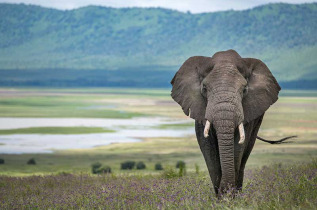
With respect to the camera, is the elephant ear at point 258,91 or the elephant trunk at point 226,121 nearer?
the elephant trunk at point 226,121

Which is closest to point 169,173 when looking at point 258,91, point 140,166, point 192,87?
point 192,87

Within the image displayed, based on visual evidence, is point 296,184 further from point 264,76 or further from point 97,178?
Result: point 97,178

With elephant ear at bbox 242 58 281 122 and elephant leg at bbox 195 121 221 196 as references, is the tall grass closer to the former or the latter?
elephant leg at bbox 195 121 221 196

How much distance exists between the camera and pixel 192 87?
38.5 ft

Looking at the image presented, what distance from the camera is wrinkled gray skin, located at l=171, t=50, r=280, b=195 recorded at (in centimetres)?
1062

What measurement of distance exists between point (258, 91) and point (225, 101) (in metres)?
1.44

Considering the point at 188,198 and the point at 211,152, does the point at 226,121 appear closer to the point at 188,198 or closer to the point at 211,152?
the point at 211,152

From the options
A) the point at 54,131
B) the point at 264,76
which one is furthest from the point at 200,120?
the point at 54,131

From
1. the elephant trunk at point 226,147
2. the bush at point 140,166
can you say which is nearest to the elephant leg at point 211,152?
the elephant trunk at point 226,147

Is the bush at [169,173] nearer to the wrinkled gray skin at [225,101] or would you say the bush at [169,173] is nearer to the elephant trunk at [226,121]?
the wrinkled gray skin at [225,101]

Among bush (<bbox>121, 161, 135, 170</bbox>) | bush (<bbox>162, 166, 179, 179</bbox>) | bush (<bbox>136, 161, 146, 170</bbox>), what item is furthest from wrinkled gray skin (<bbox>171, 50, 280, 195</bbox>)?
bush (<bbox>121, 161, 135, 170</bbox>)

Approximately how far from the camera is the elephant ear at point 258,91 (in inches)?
453

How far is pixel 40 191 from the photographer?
631 inches

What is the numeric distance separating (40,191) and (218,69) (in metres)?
7.16
